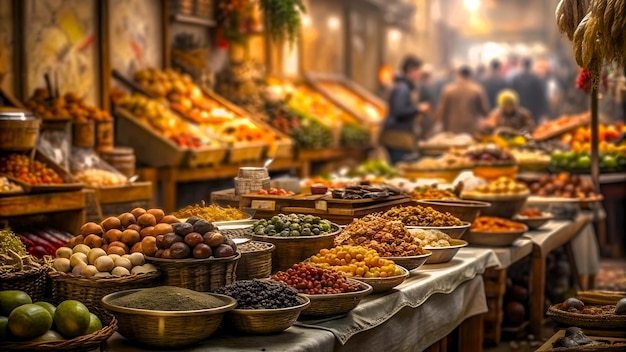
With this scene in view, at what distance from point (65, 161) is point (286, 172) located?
487 centimetres

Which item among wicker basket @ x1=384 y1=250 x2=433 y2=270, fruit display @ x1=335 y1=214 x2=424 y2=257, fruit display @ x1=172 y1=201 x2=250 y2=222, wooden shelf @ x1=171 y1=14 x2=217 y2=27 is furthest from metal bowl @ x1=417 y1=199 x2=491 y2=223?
wooden shelf @ x1=171 y1=14 x2=217 y2=27

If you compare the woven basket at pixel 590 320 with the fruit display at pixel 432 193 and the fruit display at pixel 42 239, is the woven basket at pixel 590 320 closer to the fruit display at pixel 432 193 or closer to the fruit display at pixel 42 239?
the fruit display at pixel 432 193

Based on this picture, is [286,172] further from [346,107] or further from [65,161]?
[65,161]

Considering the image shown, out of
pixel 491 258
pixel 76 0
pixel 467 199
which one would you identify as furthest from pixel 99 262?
pixel 76 0

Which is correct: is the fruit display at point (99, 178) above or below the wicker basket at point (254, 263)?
above

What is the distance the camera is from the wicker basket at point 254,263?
4.45m

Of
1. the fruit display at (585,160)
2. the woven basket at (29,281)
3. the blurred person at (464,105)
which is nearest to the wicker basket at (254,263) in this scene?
the woven basket at (29,281)

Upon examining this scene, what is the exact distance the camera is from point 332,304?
4.12m

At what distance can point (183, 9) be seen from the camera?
11016 millimetres

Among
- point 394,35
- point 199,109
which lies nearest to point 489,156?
point 199,109

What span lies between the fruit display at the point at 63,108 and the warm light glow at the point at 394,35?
38.9 ft

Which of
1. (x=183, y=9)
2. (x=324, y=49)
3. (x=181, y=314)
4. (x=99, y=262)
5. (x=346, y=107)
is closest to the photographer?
(x=181, y=314)

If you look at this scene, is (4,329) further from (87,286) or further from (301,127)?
(301,127)

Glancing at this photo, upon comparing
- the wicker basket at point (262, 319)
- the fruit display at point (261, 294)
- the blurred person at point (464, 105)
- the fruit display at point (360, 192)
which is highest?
the blurred person at point (464, 105)
